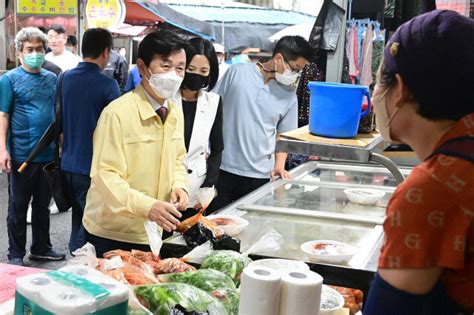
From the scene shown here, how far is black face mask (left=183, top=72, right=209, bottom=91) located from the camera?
3344mm

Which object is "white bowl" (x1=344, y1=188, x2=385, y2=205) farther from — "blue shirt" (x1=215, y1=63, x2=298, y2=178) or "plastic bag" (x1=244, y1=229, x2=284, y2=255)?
"blue shirt" (x1=215, y1=63, x2=298, y2=178)

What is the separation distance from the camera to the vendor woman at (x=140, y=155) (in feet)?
8.25

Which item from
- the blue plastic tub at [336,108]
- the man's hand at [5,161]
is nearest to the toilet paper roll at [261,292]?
the blue plastic tub at [336,108]

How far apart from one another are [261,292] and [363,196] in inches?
64.3

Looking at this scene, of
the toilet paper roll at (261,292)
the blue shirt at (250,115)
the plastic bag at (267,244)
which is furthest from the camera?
the blue shirt at (250,115)

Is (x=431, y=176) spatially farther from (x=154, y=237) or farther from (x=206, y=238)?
(x=154, y=237)

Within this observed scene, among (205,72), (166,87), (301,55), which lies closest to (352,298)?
(166,87)

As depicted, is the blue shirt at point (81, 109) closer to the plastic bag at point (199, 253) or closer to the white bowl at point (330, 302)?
the plastic bag at point (199, 253)

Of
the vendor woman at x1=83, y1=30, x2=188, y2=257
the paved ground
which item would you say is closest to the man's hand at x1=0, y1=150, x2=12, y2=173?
the paved ground

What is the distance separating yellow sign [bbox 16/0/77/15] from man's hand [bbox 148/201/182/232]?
5631 millimetres

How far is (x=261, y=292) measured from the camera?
1.46m

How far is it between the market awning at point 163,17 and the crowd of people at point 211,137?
5686mm


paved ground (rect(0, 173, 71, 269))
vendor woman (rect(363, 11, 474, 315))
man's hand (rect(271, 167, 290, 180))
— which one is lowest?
paved ground (rect(0, 173, 71, 269))

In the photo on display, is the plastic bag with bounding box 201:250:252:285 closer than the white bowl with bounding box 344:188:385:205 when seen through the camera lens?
Yes
